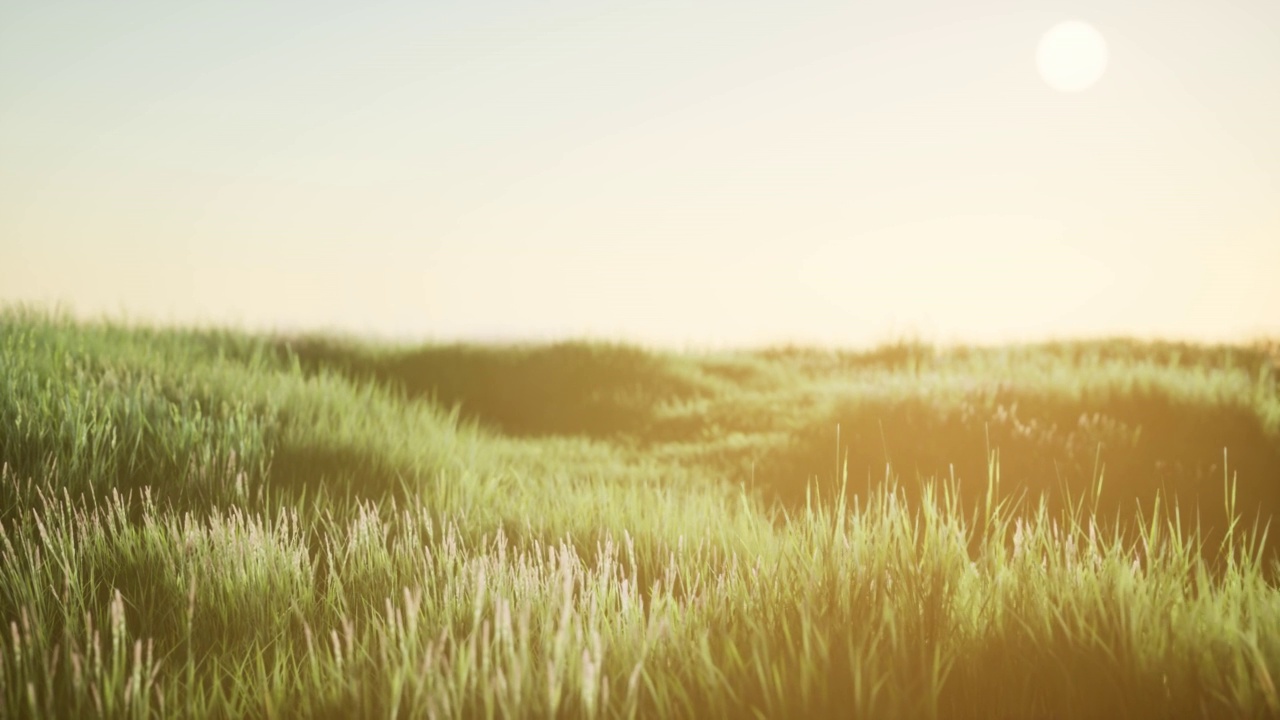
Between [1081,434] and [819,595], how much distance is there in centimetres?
515

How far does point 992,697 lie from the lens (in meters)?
2.00

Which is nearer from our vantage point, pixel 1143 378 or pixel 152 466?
pixel 152 466

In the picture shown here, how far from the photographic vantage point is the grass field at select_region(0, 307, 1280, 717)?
199cm

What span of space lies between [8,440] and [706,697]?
4329 mm

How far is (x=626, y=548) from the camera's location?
12.2ft

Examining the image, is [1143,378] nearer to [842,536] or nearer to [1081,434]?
[1081,434]

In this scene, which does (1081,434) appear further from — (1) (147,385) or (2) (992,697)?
(1) (147,385)

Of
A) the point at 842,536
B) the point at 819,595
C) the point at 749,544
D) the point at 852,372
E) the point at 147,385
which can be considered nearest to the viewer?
the point at 819,595

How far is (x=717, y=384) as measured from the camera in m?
11.0

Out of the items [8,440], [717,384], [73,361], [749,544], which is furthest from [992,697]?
[717,384]

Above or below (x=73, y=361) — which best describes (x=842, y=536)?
below

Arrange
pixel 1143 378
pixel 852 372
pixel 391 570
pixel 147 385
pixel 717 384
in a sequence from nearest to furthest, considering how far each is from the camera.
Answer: pixel 391 570 → pixel 147 385 → pixel 1143 378 → pixel 717 384 → pixel 852 372

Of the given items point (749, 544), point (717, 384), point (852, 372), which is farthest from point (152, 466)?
point (852, 372)

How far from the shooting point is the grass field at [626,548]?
1.99 m
